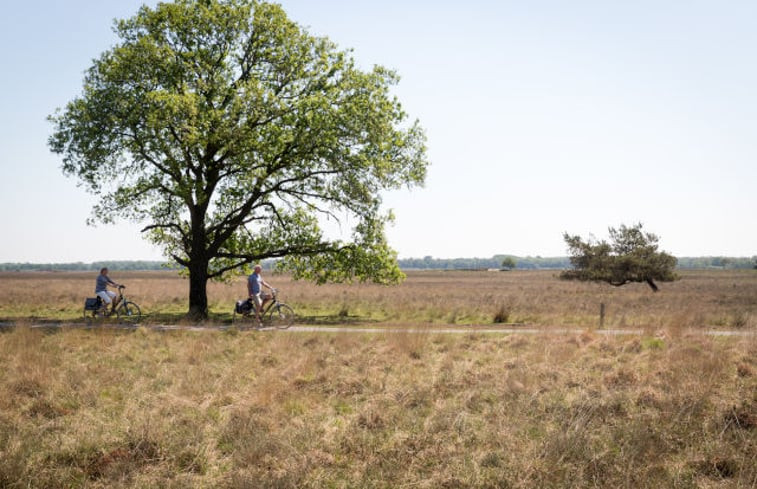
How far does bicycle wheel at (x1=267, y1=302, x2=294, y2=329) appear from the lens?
70.5 ft

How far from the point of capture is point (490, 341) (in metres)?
17.1

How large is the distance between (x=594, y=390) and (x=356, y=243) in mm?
16613

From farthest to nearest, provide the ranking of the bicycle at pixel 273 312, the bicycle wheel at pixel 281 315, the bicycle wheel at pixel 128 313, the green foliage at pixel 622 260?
the green foliage at pixel 622 260 < the bicycle wheel at pixel 128 313 < the bicycle at pixel 273 312 < the bicycle wheel at pixel 281 315

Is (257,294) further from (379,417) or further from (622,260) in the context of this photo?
(622,260)

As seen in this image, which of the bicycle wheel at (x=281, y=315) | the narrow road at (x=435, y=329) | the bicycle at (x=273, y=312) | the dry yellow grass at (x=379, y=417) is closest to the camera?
the dry yellow grass at (x=379, y=417)

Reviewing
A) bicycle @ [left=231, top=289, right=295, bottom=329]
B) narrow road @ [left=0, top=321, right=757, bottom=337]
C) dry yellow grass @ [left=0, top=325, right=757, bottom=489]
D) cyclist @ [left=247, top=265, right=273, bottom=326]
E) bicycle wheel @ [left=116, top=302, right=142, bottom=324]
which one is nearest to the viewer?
dry yellow grass @ [left=0, top=325, right=757, bottom=489]

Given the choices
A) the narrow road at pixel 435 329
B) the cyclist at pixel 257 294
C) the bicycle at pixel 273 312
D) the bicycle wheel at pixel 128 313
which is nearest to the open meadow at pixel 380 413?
the narrow road at pixel 435 329

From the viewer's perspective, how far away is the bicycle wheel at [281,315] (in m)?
21.5

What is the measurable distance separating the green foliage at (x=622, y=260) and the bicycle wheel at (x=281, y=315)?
28200 mm

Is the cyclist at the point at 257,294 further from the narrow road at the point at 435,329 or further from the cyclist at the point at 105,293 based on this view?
the cyclist at the point at 105,293

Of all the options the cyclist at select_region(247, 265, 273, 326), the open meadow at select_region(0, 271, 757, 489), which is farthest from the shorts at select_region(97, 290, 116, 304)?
the open meadow at select_region(0, 271, 757, 489)

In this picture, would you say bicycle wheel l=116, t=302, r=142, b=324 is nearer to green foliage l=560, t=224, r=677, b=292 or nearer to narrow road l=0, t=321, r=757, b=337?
narrow road l=0, t=321, r=757, b=337

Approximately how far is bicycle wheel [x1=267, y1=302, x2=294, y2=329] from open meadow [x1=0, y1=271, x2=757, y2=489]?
4637 millimetres

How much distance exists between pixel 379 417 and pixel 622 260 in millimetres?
37926
